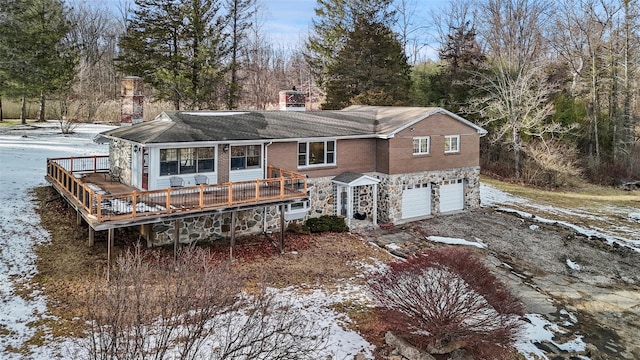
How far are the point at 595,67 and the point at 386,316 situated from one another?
38.9 meters

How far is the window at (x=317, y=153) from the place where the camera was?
19422 mm

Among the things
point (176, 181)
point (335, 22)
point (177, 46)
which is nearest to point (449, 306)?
point (176, 181)

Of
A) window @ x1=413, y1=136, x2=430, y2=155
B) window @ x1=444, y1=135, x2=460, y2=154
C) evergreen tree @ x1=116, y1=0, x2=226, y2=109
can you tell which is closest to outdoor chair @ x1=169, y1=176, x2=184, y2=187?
window @ x1=413, y1=136, x2=430, y2=155

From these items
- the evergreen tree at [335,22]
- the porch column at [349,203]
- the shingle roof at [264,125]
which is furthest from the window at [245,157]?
the evergreen tree at [335,22]

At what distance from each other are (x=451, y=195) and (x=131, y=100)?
53.4ft

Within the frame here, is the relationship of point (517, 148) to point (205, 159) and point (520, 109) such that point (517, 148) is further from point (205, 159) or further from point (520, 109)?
point (205, 159)

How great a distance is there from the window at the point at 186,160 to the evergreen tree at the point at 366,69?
20246mm

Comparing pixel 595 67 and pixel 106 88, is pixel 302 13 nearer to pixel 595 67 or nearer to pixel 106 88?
pixel 106 88

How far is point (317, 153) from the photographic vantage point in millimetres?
19859

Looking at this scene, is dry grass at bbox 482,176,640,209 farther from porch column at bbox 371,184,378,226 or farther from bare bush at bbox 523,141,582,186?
porch column at bbox 371,184,378,226

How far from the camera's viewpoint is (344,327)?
437 inches

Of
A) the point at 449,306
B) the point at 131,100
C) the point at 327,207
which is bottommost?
the point at 449,306

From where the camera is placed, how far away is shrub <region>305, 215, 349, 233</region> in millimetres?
18953

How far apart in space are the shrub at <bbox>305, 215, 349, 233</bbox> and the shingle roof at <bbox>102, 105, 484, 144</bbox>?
362 centimetres
